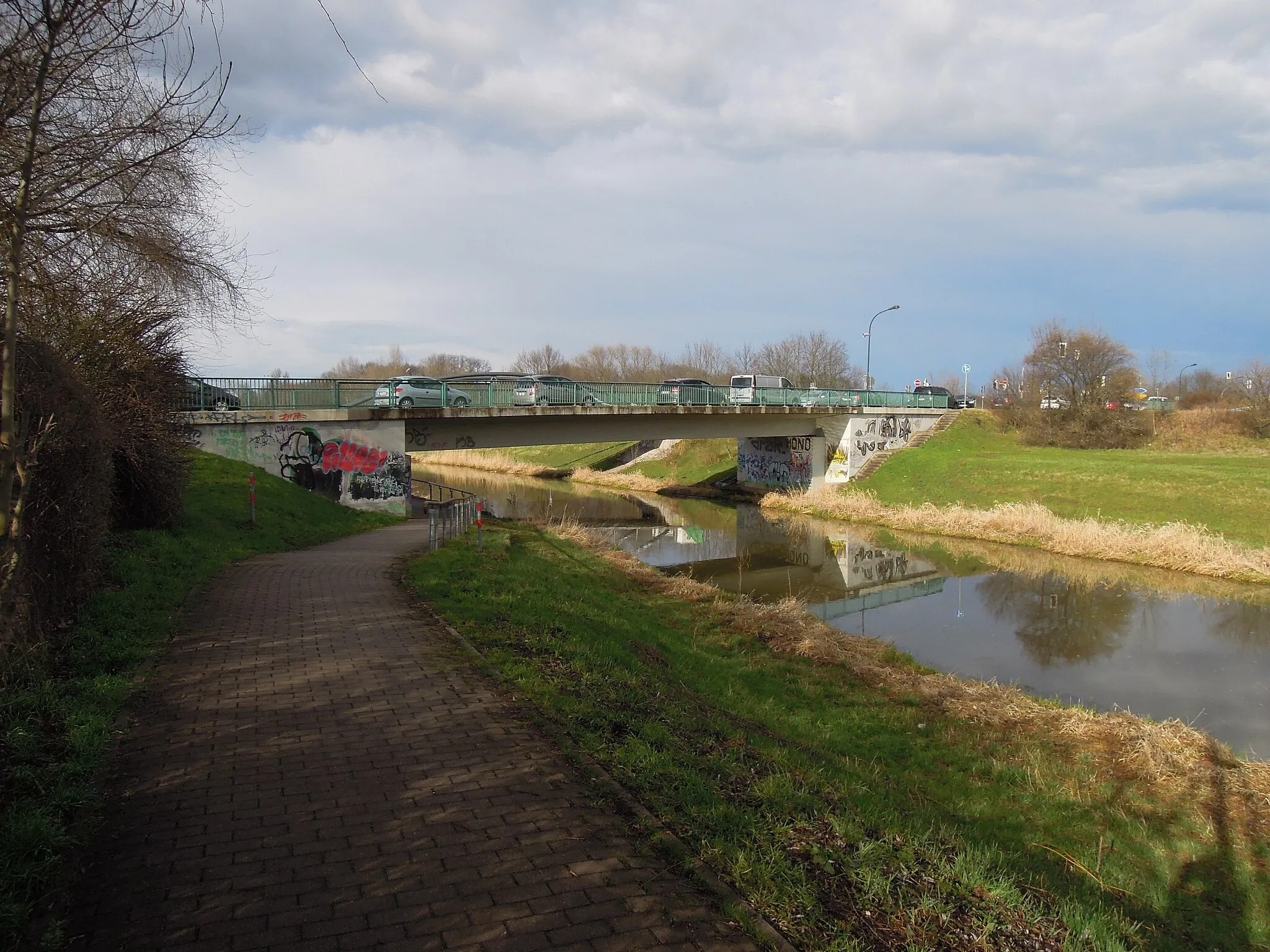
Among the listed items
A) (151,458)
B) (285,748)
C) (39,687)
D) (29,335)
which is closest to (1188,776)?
(285,748)


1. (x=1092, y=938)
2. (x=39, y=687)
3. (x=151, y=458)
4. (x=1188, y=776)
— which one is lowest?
(x=1188, y=776)

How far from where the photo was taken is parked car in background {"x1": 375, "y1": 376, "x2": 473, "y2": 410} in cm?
2677

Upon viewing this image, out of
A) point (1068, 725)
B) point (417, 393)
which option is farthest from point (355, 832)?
point (417, 393)

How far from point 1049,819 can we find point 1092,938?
3904 millimetres

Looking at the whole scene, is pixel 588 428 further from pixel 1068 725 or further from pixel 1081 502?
pixel 1068 725

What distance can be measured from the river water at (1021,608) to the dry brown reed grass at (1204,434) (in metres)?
22.1

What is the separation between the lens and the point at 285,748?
19.8 feet

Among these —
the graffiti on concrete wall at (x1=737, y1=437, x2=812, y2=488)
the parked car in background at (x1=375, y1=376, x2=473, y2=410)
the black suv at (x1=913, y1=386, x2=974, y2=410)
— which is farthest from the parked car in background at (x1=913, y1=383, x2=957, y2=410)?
the parked car in background at (x1=375, y1=376, x2=473, y2=410)

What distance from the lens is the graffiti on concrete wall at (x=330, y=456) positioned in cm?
2372

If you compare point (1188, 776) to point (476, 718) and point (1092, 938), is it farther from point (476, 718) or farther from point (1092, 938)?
point (476, 718)

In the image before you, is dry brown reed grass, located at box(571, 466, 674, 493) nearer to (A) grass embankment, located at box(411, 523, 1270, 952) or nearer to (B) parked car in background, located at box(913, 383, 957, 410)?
(B) parked car in background, located at box(913, 383, 957, 410)

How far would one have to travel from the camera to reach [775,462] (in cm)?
4347

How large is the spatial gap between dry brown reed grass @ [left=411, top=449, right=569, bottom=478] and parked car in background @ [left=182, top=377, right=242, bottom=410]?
85.9ft

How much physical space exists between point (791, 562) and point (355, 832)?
70.6ft
